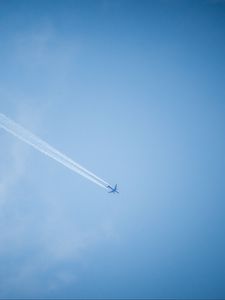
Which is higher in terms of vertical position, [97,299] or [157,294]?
[157,294]

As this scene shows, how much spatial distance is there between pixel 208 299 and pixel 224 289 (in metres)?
6.20

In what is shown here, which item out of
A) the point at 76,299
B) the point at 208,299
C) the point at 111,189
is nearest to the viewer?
the point at 111,189

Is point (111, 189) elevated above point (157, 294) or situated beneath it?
elevated above

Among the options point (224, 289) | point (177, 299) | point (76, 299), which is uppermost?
point (224, 289)

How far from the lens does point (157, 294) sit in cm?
7369

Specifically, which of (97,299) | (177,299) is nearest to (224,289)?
(177,299)

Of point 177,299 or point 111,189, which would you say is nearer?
point 111,189

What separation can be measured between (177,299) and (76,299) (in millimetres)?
23506

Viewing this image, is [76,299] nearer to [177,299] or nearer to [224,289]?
[177,299]

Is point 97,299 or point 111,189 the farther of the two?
point 97,299

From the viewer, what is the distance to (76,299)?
66250 mm

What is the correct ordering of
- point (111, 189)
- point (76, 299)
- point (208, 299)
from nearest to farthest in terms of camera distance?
point (111, 189) → point (76, 299) → point (208, 299)

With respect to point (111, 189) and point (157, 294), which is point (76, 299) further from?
point (111, 189)

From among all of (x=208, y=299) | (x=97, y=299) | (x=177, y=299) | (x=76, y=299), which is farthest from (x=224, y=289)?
(x=76, y=299)
